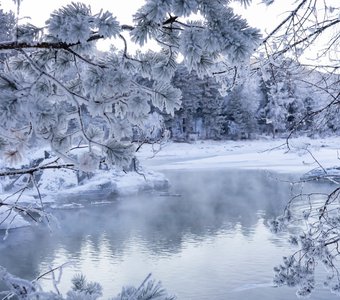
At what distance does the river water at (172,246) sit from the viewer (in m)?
10.2

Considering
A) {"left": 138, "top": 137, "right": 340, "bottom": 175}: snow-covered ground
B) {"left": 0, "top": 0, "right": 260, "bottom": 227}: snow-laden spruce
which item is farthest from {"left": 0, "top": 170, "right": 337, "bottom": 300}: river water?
{"left": 0, "top": 0, "right": 260, "bottom": 227}: snow-laden spruce

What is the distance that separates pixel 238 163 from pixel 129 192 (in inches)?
517

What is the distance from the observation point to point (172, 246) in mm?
12961

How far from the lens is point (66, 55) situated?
7.59ft

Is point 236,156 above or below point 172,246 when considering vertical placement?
above

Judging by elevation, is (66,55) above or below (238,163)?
above

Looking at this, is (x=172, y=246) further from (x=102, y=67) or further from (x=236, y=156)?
(x=236, y=156)

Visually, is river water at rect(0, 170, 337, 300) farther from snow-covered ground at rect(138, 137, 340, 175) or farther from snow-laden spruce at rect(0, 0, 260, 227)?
snow-laden spruce at rect(0, 0, 260, 227)

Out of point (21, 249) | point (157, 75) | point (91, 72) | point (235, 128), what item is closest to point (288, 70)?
point (157, 75)

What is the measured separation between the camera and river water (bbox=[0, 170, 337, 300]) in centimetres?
1023

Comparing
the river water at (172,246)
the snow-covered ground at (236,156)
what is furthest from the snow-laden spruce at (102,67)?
the snow-covered ground at (236,156)

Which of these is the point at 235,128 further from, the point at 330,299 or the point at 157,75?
the point at 157,75

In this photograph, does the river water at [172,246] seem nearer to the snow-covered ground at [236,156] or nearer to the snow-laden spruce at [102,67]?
the snow-covered ground at [236,156]

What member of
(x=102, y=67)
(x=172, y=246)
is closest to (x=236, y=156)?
(x=172, y=246)
